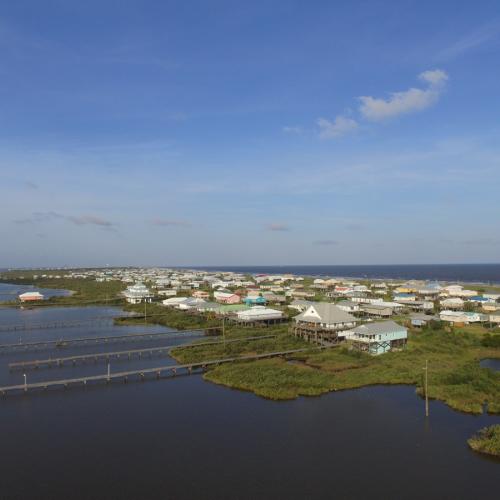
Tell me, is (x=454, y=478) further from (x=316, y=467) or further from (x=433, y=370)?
(x=433, y=370)

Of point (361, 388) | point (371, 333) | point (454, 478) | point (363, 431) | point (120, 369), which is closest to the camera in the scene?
point (454, 478)

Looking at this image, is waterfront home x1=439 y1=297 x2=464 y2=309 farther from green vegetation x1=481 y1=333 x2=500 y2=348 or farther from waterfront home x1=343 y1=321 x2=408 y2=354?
waterfront home x1=343 y1=321 x2=408 y2=354

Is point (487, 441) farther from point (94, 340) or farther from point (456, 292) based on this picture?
point (456, 292)

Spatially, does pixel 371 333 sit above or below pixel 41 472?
above

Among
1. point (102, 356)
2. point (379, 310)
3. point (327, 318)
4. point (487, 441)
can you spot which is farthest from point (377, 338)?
point (102, 356)

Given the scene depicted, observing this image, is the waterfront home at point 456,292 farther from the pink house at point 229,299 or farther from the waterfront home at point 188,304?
the waterfront home at point 188,304

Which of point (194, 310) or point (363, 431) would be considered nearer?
point (363, 431)

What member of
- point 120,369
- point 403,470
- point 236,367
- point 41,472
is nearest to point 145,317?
point 120,369

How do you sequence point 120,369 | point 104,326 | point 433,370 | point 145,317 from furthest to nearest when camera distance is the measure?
1. point 145,317
2. point 104,326
3. point 120,369
4. point 433,370
